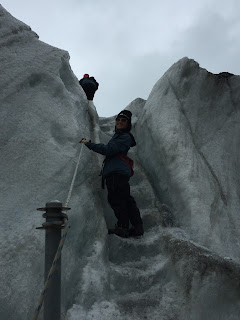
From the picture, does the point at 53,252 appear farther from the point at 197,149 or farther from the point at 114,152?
the point at 197,149

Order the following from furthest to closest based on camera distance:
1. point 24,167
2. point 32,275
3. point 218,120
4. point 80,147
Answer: point 218,120
point 80,147
point 24,167
point 32,275

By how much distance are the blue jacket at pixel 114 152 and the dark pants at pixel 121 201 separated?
0.28 ft

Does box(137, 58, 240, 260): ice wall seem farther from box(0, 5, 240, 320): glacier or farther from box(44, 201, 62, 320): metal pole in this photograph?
box(44, 201, 62, 320): metal pole

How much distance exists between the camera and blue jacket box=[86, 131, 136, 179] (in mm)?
4961

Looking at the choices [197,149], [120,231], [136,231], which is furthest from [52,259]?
[197,149]

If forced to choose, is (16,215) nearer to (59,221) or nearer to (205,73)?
(59,221)

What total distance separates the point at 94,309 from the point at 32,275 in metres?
0.76

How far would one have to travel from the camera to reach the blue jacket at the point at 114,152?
4961 mm

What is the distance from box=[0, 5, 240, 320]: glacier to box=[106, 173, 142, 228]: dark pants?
230 mm

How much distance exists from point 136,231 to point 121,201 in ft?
1.57

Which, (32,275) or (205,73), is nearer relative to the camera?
(32,275)

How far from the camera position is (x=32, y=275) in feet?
12.1

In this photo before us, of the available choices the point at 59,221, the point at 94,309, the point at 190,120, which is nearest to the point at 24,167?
the point at 94,309

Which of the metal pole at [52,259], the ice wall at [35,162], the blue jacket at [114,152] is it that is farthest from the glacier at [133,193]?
the metal pole at [52,259]
